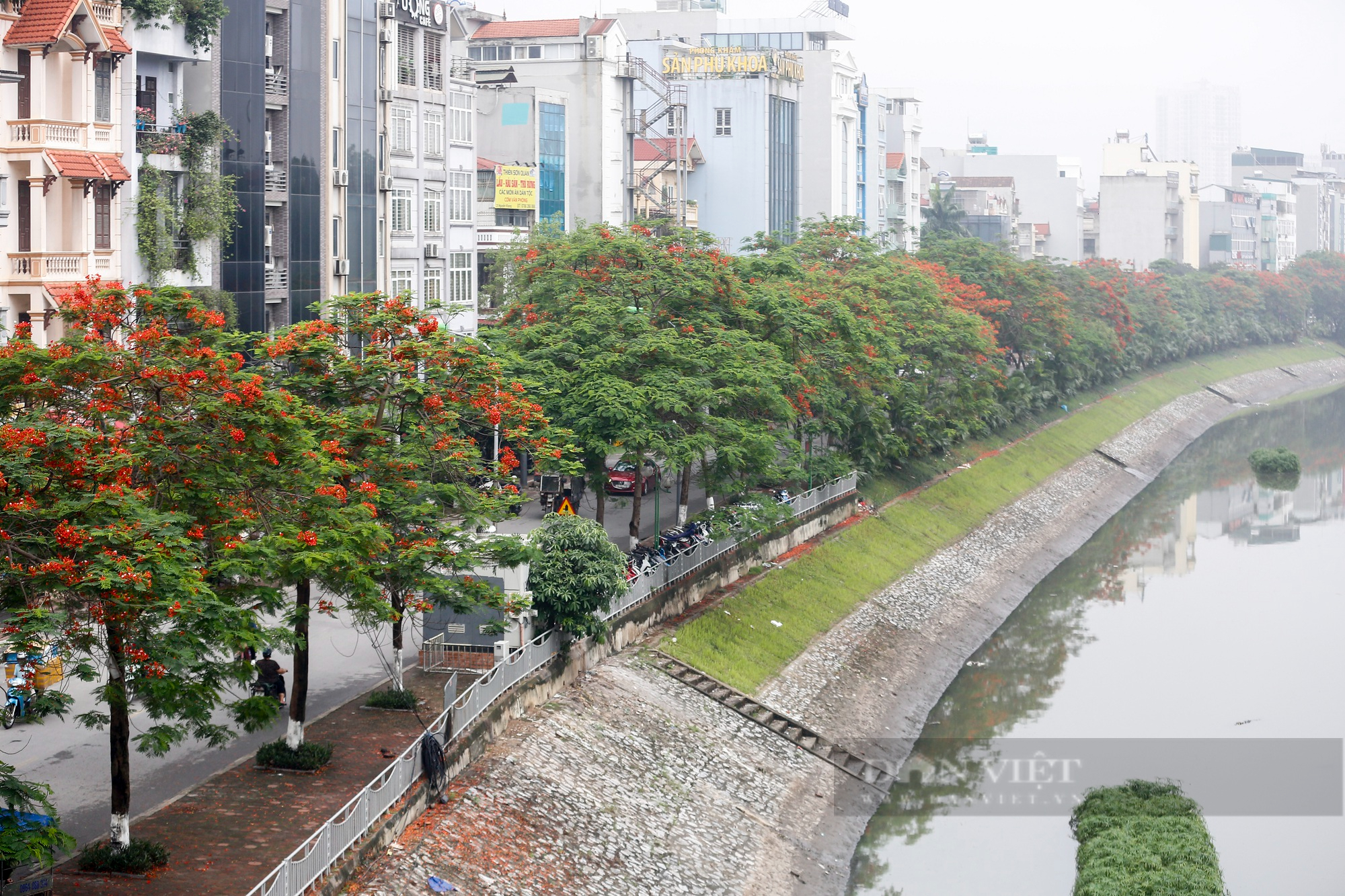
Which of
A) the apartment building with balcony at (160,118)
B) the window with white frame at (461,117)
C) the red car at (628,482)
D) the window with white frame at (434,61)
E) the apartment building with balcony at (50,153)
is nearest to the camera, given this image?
the apartment building with balcony at (50,153)

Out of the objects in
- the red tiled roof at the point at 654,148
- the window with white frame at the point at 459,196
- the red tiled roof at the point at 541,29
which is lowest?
the window with white frame at the point at 459,196

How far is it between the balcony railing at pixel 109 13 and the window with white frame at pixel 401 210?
53.9ft

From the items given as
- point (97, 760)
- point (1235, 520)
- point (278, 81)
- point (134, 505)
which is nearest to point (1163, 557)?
point (1235, 520)

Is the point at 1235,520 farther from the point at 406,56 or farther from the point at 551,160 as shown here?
the point at 406,56

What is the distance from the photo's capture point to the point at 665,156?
94.8 meters

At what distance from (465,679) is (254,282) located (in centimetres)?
1976

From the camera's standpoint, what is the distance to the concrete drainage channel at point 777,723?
39.5 meters

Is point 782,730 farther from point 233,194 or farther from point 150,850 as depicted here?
point 233,194

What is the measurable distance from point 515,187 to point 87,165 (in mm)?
33652

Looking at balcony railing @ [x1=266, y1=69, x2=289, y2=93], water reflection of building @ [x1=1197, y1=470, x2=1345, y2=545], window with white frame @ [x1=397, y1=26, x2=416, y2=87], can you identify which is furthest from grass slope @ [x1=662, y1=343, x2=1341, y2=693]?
window with white frame @ [x1=397, y1=26, x2=416, y2=87]

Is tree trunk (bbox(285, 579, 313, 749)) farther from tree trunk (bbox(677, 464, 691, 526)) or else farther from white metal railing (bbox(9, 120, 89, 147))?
tree trunk (bbox(677, 464, 691, 526))

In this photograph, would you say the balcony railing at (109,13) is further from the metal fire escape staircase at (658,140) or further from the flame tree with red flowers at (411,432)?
the metal fire escape staircase at (658,140)

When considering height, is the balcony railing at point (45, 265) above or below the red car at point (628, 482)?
above

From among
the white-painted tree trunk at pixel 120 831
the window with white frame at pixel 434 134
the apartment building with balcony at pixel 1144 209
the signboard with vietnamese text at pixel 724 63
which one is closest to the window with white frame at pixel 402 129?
the window with white frame at pixel 434 134
